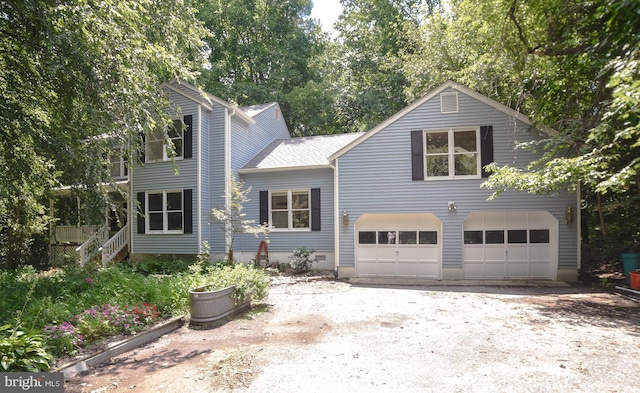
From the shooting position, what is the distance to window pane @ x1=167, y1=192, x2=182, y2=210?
14469 millimetres

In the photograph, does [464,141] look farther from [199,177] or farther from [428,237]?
[199,177]

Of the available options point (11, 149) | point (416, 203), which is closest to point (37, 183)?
point (11, 149)

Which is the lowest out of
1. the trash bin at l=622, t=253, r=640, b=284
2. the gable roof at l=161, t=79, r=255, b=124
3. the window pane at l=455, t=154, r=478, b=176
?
the trash bin at l=622, t=253, r=640, b=284

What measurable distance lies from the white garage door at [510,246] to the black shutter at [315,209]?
5.33 metres

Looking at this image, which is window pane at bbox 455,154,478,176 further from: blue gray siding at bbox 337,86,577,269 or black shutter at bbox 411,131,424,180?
black shutter at bbox 411,131,424,180

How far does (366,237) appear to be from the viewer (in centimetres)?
1234

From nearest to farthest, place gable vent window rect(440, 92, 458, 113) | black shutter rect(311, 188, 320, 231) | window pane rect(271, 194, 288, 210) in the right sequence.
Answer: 1. gable vent window rect(440, 92, 458, 113)
2. black shutter rect(311, 188, 320, 231)
3. window pane rect(271, 194, 288, 210)

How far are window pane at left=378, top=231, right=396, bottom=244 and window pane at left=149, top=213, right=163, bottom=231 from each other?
9.06m

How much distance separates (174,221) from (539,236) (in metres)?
13.4

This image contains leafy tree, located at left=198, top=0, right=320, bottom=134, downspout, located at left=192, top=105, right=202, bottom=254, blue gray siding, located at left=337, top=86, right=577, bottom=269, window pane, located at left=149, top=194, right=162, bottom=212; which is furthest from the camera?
leafy tree, located at left=198, top=0, right=320, bottom=134

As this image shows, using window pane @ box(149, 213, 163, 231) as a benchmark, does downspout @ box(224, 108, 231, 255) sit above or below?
above

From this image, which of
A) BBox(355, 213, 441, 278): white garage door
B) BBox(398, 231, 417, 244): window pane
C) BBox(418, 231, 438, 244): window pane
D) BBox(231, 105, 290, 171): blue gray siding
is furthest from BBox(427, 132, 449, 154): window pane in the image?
BBox(231, 105, 290, 171): blue gray siding

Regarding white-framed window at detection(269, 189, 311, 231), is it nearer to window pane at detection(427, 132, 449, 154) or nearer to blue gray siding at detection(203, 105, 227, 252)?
blue gray siding at detection(203, 105, 227, 252)

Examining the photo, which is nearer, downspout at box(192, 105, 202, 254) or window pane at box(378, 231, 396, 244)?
window pane at box(378, 231, 396, 244)
